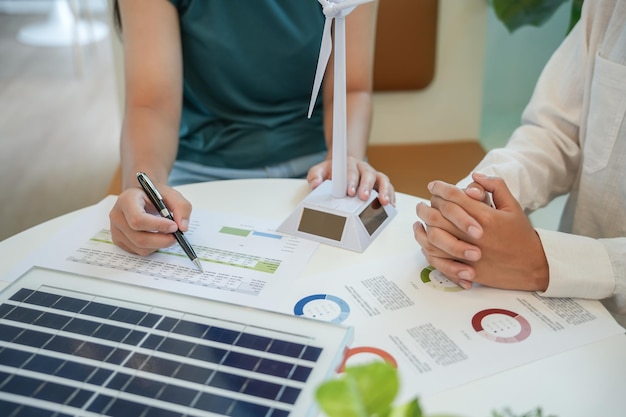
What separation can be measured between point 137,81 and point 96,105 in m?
2.28

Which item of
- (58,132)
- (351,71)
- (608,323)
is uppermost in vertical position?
(351,71)

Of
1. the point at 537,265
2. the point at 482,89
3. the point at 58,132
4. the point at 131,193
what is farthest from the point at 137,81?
the point at 58,132

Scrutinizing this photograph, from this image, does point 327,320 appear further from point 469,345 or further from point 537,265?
point 537,265

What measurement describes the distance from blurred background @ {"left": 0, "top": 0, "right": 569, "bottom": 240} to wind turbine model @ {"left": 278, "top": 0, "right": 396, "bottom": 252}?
3.06 feet

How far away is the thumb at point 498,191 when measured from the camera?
2.87 ft

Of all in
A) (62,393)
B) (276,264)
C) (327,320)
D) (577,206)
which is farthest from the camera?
(577,206)

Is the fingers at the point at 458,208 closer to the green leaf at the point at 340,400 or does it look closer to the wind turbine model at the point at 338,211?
the wind turbine model at the point at 338,211

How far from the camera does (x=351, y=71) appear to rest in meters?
1.34

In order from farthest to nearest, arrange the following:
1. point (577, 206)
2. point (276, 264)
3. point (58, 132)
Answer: point (58, 132) → point (577, 206) → point (276, 264)

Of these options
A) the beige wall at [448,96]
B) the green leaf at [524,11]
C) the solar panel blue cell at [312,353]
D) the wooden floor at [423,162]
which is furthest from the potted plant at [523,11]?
the solar panel blue cell at [312,353]

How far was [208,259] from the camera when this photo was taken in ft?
2.98

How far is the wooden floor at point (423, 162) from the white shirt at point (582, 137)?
0.54 meters

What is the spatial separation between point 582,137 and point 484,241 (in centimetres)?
37

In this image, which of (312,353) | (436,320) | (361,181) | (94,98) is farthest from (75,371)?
(94,98)
